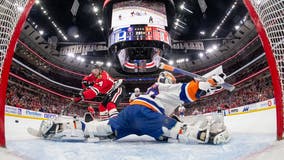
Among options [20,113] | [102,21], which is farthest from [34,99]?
[102,21]

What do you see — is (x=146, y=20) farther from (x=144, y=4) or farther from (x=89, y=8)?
(x=89, y=8)

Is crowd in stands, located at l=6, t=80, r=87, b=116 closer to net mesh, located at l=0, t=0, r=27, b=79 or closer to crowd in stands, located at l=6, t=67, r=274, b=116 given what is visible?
crowd in stands, located at l=6, t=67, r=274, b=116

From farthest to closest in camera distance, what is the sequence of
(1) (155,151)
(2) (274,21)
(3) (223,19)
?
(3) (223,19), (1) (155,151), (2) (274,21)

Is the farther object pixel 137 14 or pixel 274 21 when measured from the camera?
pixel 137 14

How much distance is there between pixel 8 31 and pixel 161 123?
1528 millimetres

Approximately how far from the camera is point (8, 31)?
4.72 ft

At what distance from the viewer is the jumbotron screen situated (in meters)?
8.35

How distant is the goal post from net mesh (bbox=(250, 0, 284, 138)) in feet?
4.92

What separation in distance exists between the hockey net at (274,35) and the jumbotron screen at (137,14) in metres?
6.97

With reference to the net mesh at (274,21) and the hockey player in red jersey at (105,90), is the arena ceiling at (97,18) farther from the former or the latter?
the net mesh at (274,21)

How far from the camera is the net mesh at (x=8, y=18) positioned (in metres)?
1.41

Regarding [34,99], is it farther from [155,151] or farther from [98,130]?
[155,151]

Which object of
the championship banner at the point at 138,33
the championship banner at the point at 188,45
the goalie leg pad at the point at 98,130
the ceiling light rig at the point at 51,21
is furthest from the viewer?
the championship banner at the point at 188,45

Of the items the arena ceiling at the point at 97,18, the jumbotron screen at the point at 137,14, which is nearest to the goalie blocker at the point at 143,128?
the jumbotron screen at the point at 137,14
